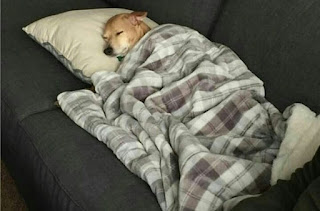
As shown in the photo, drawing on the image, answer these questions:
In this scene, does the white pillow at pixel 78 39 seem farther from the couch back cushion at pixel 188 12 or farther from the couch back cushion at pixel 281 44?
the couch back cushion at pixel 281 44

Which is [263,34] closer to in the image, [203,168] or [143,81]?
[143,81]

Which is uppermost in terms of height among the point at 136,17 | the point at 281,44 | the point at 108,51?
the point at 281,44

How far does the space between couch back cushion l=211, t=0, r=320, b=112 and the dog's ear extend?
334 mm

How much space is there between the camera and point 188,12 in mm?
1639

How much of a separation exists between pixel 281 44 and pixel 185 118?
14.5 inches

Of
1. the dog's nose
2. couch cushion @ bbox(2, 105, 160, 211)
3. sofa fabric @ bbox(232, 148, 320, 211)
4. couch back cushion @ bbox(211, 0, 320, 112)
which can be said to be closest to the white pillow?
the dog's nose

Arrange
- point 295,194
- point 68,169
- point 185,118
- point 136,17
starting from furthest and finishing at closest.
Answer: point 136,17 < point 185,118 < point 68,169 < point 295,194

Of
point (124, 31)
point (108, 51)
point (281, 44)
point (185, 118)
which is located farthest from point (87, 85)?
point (281, 44)

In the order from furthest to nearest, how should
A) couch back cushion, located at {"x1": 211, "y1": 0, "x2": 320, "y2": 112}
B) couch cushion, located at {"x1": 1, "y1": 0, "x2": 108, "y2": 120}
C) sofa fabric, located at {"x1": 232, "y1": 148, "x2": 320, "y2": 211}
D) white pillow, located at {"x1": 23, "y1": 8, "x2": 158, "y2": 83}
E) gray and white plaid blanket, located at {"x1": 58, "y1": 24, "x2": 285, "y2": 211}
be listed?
white pillow, located at {"x1": 23, "y1": 8, "x2": 158, "y2": 83} < couch cushion, located at {"x1": 1, "y1": 0, "x2": 108, "y2": 120} < couch back cushion, located at {"x1": 211, "y1": 0, "x2": 320, "y2": 112} < gray and white plaid blanket, located at {"x1": 58, "y1": 24, "x2": 285, "y2": 211} < sofa fabric, located at {"x1": 232, "y1": 148, "x2": 320, "y2": 211}

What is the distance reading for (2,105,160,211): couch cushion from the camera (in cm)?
105

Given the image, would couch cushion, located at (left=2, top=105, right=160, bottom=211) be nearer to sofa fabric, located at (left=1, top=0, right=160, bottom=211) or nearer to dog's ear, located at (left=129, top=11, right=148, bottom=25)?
sofa fabric, located at (left=1, top=0, right=160, bottom=211)

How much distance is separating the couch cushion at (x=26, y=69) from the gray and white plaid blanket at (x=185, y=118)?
11 cm

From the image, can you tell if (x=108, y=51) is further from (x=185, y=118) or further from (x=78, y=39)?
(x=185, y=118)

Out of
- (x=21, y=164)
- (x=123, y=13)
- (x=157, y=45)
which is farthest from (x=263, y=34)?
(x=21, y=164)
